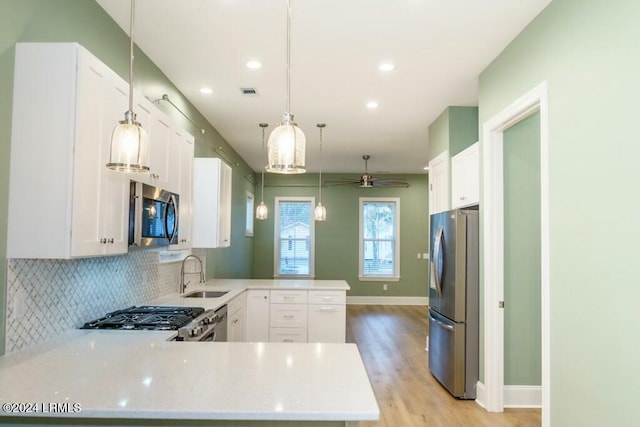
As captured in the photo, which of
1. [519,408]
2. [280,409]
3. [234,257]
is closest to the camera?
[280,409]

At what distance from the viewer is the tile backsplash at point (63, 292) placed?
193cm

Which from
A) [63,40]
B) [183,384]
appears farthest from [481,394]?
[63,40]

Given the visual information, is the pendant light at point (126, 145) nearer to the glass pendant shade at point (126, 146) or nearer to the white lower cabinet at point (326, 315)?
the glass pendant shade at point (126, 146)

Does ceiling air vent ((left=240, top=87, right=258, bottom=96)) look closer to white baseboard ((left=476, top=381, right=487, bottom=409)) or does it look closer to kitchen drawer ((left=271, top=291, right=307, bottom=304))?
kitchen drawer ((left=271, top=291, right=307, bottom=304))

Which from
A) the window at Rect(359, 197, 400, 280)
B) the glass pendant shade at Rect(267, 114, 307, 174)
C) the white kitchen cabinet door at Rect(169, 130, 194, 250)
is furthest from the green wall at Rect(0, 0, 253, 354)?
the window at Rect(359, 197, 400, 280)

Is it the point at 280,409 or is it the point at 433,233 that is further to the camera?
the point at 433,233

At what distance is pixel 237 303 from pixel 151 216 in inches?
68.6

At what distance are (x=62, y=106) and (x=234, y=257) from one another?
202 inches

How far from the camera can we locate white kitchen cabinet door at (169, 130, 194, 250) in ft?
10.8

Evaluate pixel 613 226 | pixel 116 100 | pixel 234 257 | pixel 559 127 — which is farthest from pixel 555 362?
pixel 234 257

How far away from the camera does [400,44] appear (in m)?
3.03

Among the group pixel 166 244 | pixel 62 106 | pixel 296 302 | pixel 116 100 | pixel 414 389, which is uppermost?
pixel 116 100

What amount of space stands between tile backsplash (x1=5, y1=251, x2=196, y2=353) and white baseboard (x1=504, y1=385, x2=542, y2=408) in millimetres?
3129

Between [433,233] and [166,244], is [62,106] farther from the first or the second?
[433,233]
